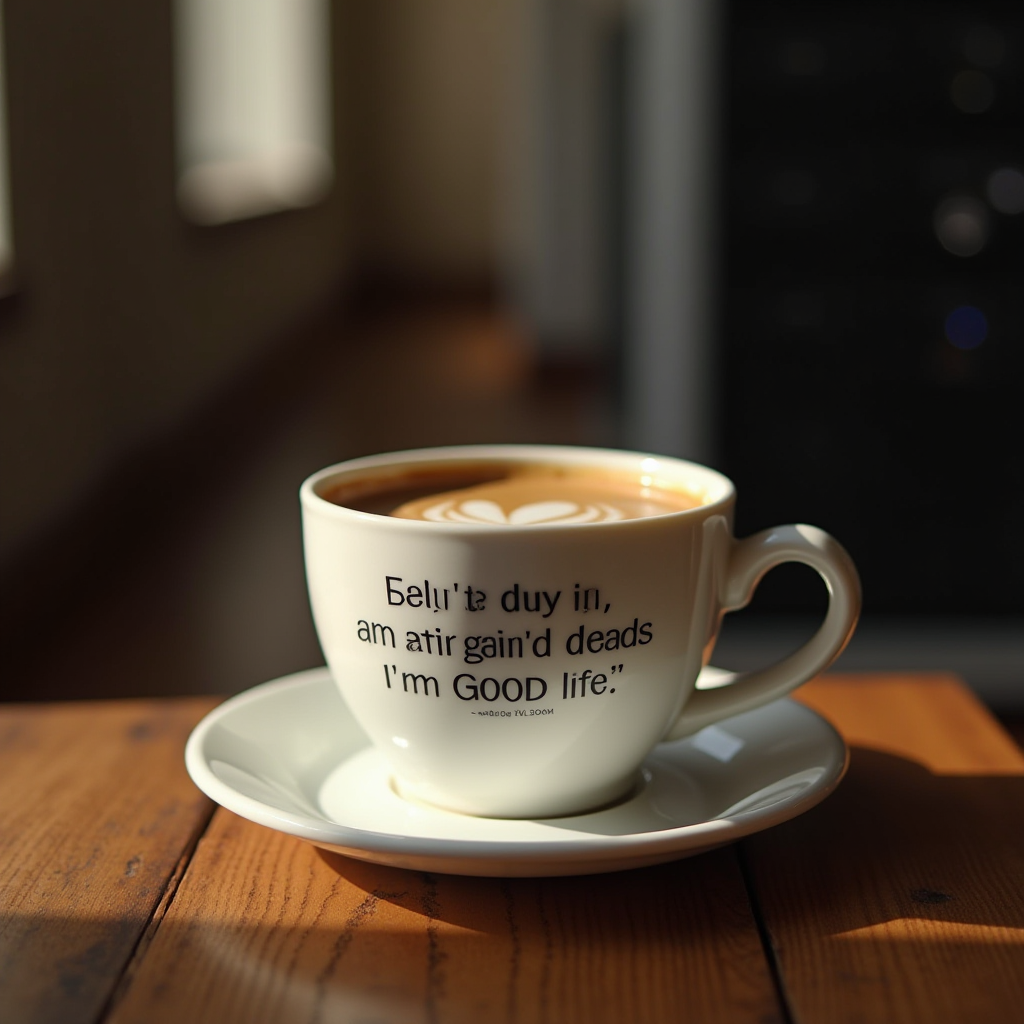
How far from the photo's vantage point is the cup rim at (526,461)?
37 centimetres

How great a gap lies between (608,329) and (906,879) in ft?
11.9

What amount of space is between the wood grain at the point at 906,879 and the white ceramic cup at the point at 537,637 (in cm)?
6

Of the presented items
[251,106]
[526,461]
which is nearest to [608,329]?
[251,106]

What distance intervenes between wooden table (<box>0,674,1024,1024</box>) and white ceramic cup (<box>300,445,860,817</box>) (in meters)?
0.04

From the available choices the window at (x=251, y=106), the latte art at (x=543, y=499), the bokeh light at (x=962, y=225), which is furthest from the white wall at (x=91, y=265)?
the latte art at (x=543, y=499)

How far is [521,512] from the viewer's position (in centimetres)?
44

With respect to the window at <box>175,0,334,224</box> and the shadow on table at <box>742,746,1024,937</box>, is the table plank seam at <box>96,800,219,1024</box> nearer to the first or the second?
the shadow on table at <box>742,746,1024,937</box>

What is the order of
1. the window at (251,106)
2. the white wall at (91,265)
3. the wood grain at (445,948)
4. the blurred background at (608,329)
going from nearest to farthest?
the wood grain at (445,948), the blurred background at (608,329), the white wall at (91,265), the window at (251,106)

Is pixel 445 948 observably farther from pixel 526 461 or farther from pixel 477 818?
pixel 526 461

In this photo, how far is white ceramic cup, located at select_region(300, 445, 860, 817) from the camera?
0.37 m

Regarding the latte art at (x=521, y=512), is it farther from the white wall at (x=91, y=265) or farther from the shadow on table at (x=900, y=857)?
the white wall at (x=91, y=265)

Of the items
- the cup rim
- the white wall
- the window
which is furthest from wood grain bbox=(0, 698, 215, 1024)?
the window

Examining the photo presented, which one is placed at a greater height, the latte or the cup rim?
the cup rim

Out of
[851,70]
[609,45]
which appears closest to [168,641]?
[851,70]
